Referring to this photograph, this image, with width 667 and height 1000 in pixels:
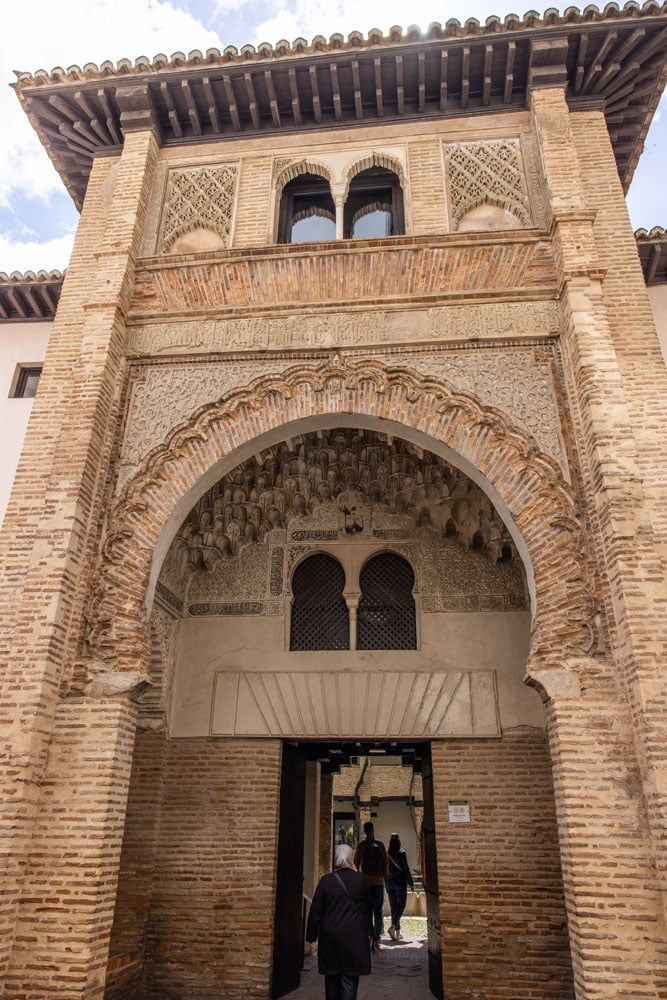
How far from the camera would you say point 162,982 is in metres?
5.58

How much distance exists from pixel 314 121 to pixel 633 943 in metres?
6.79

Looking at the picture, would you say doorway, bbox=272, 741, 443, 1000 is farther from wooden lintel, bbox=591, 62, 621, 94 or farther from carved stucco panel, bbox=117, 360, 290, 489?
wooden lintel, bbox=591, 62, 621, 94

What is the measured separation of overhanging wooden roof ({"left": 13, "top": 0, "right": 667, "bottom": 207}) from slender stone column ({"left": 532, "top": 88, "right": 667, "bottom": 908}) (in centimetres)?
44

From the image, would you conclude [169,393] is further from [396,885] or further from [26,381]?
[396,885]

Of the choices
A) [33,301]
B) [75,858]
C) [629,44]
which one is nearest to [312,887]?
[75,858]

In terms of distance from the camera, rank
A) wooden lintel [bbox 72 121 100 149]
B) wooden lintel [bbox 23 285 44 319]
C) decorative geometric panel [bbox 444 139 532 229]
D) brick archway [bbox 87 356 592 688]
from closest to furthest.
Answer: brick archway [bbox 87 356 592 688] → decorative geometric panel [bbox 444 139 532 229] → wooden lintel [bbox 72 121 100 149] → wooden lintel [bbox 23 285 44 319]

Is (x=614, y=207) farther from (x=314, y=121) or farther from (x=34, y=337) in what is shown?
(x=34, y=337)

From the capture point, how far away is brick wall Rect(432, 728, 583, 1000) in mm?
→ 5199

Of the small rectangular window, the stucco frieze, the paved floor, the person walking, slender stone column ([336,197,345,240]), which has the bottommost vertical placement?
the paved floor

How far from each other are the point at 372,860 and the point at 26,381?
6502 millimetres

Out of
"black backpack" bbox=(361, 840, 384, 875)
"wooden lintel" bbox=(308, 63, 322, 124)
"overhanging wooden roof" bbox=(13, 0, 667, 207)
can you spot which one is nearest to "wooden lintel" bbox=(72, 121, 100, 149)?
"overhanging wooden roof" bbox=(13, 0, 667, 207)

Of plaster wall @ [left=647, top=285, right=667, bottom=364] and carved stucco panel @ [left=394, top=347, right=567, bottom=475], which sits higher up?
plaster wall @ [left=647, top=285, right=667, bottom=364]

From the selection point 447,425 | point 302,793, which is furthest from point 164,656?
point 447,425

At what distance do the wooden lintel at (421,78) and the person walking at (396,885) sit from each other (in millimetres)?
8137
